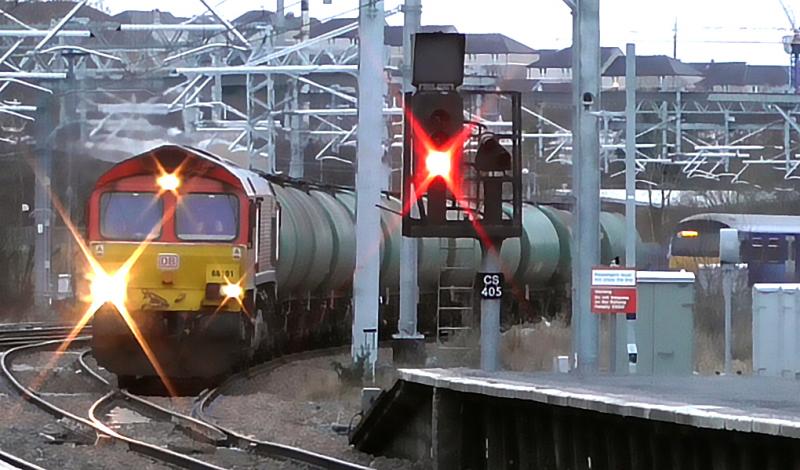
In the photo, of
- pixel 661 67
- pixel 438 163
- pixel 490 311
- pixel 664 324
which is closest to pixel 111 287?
pixel 664 324

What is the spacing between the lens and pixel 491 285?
470 inches

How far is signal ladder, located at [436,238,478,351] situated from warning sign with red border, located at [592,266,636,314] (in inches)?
509

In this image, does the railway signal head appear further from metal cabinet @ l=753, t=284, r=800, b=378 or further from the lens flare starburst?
metal cabinet @ l=753, t=284, r=800, b=378

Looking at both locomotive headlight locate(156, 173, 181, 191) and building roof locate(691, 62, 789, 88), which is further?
building roof locate(691, 62, 789, 88)

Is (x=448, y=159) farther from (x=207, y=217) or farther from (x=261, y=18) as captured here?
(x=261, y=18)

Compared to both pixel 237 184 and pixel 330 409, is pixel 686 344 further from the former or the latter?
pixel 237 184

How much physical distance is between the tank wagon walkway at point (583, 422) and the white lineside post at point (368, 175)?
651 cm

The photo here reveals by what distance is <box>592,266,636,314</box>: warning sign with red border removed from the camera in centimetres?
1339

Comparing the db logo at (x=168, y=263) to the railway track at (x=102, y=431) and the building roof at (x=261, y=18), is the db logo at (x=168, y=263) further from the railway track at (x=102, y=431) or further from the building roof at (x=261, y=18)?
the building roof at (x=261, y=18)

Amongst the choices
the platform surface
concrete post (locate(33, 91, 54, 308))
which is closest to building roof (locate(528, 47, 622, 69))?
concrete post (locate(33, 91, 54, 308))

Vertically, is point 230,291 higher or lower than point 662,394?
higher

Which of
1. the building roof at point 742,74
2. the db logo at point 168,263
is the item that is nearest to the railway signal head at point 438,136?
the db logo at point 168,263

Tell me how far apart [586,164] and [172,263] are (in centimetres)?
690

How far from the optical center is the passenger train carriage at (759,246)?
3247 cm
